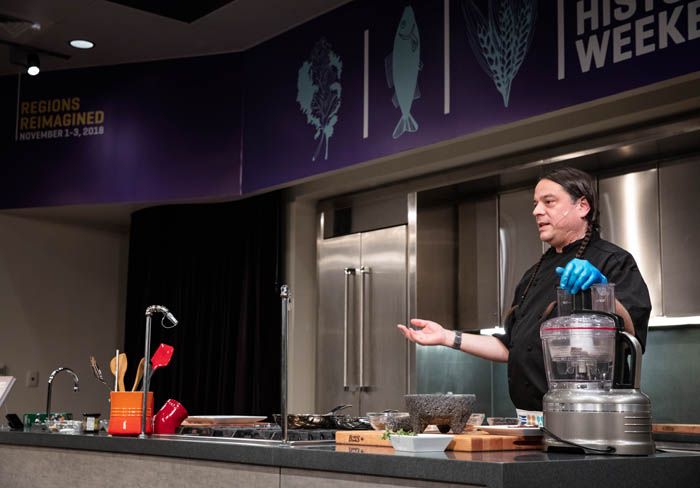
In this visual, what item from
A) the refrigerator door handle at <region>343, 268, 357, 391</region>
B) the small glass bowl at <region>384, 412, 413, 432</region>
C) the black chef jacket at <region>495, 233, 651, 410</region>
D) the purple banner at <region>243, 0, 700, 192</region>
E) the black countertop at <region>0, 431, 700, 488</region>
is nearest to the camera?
the black countertop at <region>0, 431, 700, 488</region>

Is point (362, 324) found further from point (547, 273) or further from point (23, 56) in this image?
point (547, 273)

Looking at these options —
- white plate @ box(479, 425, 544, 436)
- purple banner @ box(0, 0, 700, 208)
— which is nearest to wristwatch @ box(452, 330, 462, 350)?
white plate @ box(479, 425, 544, 436)

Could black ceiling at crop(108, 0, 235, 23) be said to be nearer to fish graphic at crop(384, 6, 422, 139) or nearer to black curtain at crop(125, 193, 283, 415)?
fish graphic at crop(384, 6, 422, 139)

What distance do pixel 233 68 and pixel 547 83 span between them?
2460mm

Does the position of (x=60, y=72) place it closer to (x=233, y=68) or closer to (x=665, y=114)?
(x=233, y=68)

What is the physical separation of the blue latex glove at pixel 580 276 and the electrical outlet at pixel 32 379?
16.4 ft

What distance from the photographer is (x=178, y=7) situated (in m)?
5.17

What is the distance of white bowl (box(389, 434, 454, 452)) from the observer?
1845 millimetres

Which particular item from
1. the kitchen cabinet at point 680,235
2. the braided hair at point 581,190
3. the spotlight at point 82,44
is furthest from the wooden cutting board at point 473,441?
the spotlight at point 82,44

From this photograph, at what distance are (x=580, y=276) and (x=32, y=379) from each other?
505cm

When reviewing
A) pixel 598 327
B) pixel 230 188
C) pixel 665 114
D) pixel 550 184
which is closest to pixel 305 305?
pixel 230 188

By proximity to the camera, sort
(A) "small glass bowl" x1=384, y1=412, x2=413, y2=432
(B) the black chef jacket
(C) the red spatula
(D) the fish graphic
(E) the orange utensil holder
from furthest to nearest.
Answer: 1. (D) the fish graphic
2. (C) the red spatula
3. (E) the orange utensil holder
4. (B) the black chef jacket
5. (A) "small glass bowl" x1=384, y1=412, x2=413, y2=432

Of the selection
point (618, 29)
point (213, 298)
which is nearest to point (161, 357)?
point (618, 29)

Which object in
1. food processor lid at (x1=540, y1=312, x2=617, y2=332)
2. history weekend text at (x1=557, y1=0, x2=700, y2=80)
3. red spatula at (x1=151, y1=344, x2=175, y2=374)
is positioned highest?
history weekend text at (x1=557, y1=0, x2=700, y2=80)
